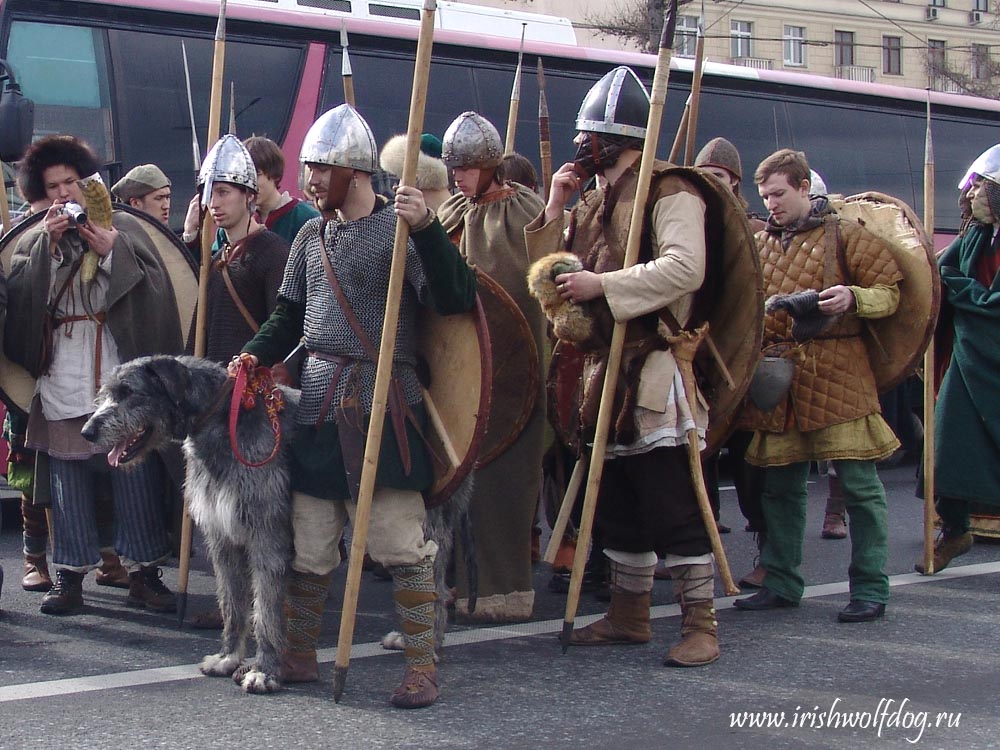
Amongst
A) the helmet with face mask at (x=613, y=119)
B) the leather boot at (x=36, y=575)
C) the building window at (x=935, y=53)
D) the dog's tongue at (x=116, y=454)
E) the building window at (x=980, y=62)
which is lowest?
the leather boot at (x=36, y=575)

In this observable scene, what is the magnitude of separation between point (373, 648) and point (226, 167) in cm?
186

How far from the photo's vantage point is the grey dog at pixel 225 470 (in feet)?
14.3

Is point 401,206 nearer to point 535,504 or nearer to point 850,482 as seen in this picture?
point 535,504

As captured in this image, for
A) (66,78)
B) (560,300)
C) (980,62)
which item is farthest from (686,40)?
(560,300)

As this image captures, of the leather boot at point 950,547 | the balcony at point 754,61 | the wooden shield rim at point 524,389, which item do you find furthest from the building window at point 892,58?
the wooden shield rim at point 524,389

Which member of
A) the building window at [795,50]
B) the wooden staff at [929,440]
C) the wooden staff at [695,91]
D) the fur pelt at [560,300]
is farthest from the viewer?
the building window at [795,50]

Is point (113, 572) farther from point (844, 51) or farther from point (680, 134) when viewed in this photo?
point (844, 51)

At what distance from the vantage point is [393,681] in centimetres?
458

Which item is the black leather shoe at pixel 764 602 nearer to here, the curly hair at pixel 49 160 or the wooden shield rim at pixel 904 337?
the wooden shield rim at pixel 904 337

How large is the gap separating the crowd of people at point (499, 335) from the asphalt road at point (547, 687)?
16 centimetres

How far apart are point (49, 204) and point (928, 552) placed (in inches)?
165

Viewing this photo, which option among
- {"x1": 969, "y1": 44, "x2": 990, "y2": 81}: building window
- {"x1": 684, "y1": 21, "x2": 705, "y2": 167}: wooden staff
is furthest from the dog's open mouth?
{"x1": 969, "y1": 44, "x2": 990, "y2": 81}: building window

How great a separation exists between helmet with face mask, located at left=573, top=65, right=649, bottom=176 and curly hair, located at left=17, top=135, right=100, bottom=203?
221 cm

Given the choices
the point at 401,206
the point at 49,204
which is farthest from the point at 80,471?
the point at 401,206
